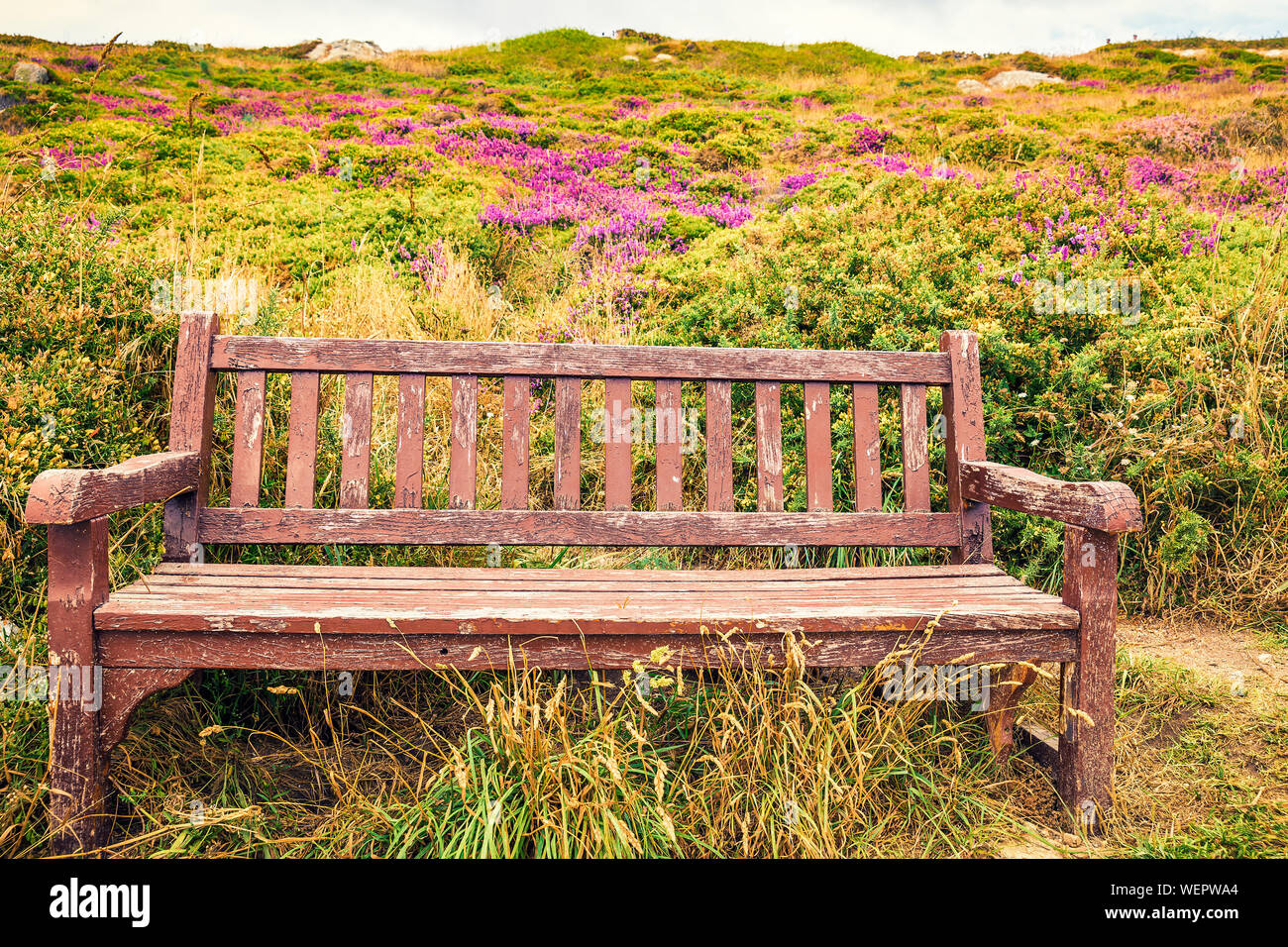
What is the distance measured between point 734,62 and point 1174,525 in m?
22.7

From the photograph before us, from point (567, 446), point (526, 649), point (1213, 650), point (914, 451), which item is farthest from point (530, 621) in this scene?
point (1213, 650)

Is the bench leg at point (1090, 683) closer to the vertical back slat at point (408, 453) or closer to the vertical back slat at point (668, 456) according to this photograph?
the vertical back slat at point (668, 456)

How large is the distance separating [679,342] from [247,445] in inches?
88.9

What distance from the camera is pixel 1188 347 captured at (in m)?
3.32

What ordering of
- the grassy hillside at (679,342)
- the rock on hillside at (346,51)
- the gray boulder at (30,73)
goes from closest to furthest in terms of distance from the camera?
the grassy hillside at (679,342), the gray boulder at (30,73), the rock on hillside at (346,51)

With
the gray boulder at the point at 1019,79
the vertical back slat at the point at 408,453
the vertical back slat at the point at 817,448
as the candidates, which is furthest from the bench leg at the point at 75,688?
the gray boulder at the point at 1019,79

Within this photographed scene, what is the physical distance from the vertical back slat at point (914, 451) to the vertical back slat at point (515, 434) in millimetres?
1263

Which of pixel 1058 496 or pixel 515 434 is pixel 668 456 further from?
pixel 1058 496

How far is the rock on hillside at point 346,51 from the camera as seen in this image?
2036 cm

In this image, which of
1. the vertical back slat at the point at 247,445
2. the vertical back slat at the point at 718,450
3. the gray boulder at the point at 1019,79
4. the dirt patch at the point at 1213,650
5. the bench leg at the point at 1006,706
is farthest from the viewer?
the gray boulder at the point at 1019,79

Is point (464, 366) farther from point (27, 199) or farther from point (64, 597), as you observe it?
point (27, 199)
